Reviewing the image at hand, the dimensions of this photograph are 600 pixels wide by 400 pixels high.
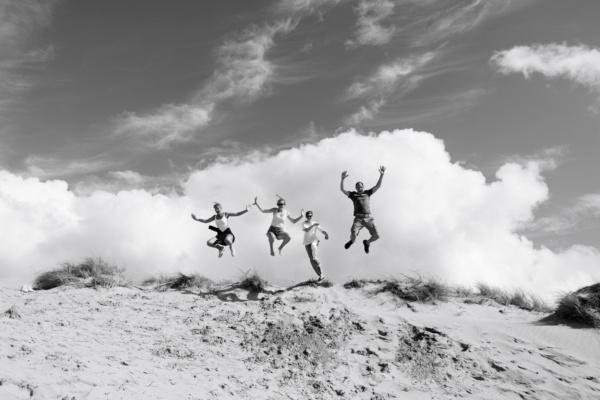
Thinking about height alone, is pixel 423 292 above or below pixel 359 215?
below

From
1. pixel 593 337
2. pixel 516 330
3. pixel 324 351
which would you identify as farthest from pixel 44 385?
pixel 593 337

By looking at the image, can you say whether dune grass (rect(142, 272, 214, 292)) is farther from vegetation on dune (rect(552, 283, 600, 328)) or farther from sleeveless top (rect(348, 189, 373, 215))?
vegetation on dune (rect(552, 283, 600, 328))

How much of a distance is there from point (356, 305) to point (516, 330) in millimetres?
3645

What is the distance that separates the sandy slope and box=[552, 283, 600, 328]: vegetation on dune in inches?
13.3

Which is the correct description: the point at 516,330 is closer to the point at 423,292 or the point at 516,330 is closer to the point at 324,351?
the point at 423,292

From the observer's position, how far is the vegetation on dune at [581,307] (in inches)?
412

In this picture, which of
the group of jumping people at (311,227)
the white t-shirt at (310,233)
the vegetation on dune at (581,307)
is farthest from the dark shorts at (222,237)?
the vegetation on dune at (581,307)

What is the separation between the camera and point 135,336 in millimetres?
9273

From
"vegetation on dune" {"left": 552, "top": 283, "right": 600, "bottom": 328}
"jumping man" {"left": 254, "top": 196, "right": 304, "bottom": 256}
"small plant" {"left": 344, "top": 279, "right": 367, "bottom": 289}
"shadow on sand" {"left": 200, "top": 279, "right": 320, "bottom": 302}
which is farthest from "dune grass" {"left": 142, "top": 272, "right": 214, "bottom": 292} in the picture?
"vegetation on dune" {"left": 552, "top": 283, "right": 600, "bottom": 328}

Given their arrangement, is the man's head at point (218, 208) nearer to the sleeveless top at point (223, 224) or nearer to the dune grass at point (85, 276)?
the sleeveless top at point (223, 224)

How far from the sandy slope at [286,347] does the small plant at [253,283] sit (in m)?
0.25

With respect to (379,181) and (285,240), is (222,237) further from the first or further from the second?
(379,181)

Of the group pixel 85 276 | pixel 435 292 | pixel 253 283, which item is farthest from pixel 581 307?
pixel 85 276

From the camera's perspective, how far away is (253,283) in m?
11.8
